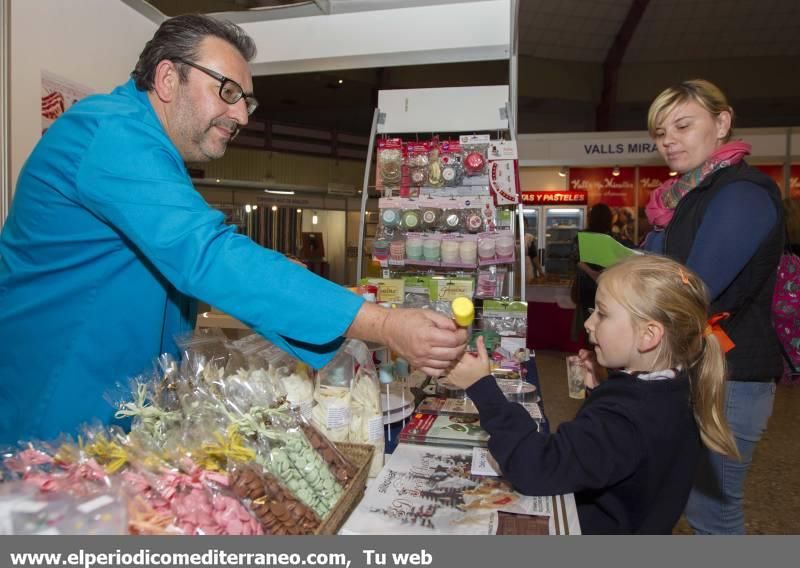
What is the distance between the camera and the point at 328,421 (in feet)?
4.42

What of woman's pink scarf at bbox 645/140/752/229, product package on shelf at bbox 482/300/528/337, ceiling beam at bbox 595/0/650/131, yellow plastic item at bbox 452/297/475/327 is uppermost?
ceiling beam at bbox 595/0/650/131

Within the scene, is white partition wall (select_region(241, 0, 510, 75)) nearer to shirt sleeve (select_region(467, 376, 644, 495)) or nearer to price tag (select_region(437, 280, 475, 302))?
price tag (select_region(437, 280, 475, 302))

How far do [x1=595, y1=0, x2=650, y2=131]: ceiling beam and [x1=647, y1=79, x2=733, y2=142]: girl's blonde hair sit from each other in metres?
9.99

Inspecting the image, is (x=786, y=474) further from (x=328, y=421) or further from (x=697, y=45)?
(x=697, y=45)

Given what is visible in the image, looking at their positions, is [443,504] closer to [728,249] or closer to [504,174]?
[728,249]

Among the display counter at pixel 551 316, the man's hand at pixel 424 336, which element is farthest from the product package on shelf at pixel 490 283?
the display counter at pixel 551 316

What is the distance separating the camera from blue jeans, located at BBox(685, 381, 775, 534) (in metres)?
1.75

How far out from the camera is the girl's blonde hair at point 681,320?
1308 millimetres

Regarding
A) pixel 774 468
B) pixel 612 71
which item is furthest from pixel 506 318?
pixel 612 71

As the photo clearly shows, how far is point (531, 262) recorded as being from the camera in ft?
27.7

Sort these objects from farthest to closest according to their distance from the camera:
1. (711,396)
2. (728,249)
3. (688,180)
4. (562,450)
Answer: (688,180) < (728,249) < (711,396) < (562,450)

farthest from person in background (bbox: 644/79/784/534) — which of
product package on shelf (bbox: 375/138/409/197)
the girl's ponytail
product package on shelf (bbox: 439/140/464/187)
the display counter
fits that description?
the display counter

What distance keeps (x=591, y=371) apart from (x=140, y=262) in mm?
1283
